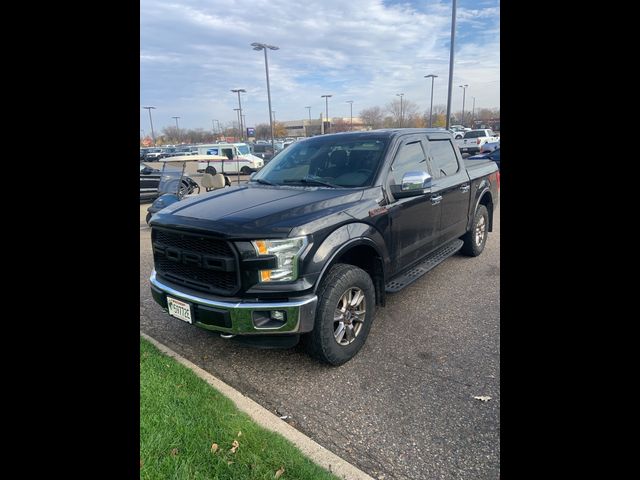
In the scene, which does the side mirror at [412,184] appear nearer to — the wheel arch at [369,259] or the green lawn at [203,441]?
the wheel arch at [369,259]

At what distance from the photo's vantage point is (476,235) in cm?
613

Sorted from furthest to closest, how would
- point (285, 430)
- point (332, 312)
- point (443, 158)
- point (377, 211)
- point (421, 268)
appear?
point (443, 158)
point (421, 268)
point (377, 211)
point (332, 312)
point (285, 430)

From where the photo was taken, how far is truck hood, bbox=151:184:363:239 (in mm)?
2869

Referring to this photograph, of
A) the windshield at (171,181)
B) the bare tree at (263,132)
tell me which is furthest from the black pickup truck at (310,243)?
the bare tree at (263,132)

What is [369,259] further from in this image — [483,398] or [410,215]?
[483,398]

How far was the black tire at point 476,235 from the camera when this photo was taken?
5965 mm

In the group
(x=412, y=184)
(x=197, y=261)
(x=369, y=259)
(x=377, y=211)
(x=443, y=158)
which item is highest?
Answer: (x=443, y=158)

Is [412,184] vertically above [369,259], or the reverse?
[412,184]

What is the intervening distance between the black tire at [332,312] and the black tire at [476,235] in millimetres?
3139

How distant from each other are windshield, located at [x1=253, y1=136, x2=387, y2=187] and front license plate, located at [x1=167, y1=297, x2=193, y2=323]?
158 cm

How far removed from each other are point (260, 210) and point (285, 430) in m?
1.54

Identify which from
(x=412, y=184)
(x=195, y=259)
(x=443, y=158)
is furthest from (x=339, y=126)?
(x=195, y=259)
